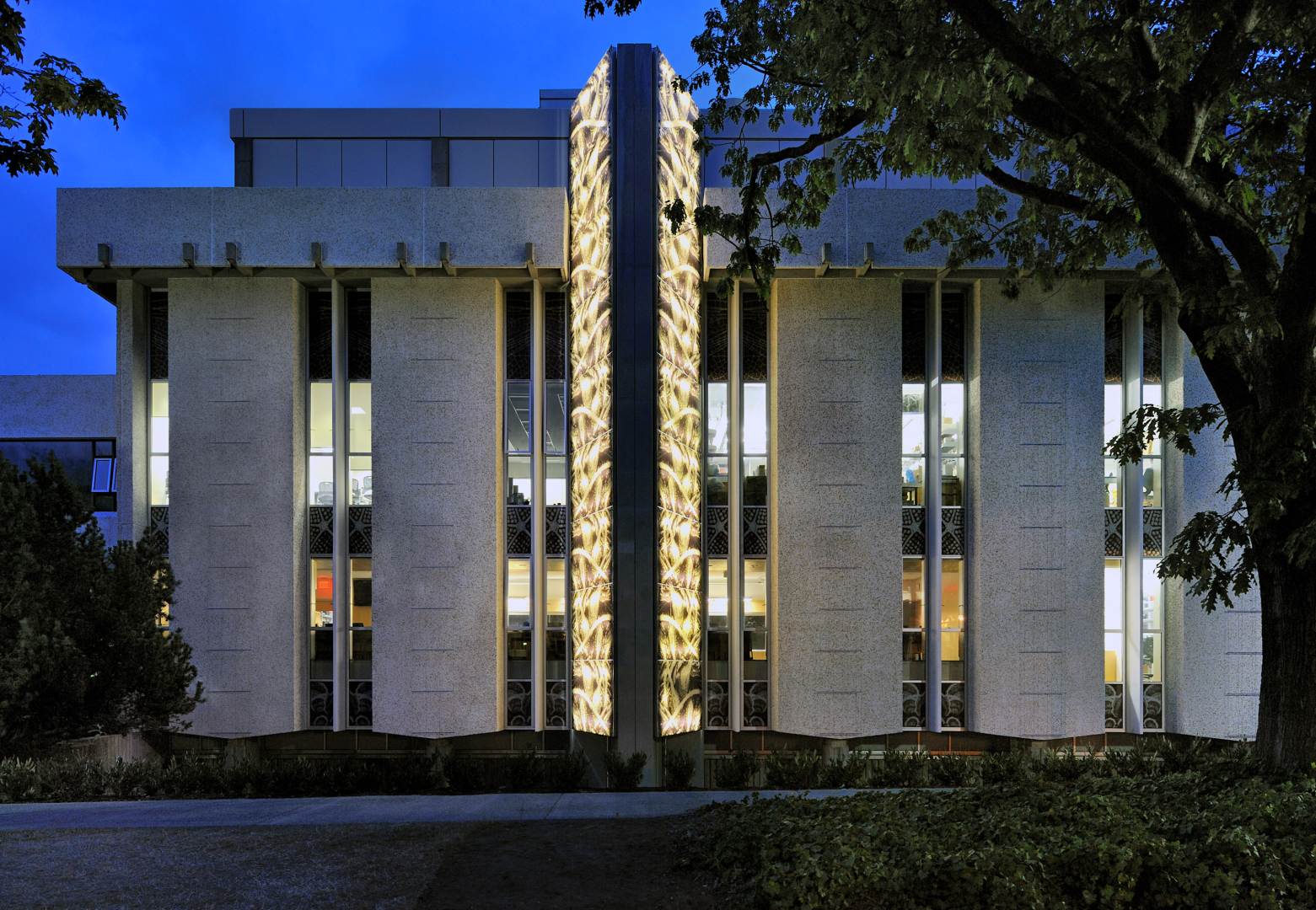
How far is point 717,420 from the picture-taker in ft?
58.3

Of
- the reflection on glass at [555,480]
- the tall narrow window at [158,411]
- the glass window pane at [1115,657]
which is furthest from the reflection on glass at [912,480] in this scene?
the tall narrow window at [158,411]

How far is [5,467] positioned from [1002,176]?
12.9 metres

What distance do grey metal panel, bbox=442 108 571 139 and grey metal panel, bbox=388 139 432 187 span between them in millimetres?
670

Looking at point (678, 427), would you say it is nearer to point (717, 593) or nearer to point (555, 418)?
point (555, 418)

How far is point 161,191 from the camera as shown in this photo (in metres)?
16.8

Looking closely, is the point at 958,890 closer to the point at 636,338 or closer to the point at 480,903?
the point at 480,903

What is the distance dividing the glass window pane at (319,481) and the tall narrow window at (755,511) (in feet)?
26.8

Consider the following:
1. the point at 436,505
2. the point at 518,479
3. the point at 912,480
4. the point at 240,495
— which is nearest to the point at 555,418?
the point at 518,479

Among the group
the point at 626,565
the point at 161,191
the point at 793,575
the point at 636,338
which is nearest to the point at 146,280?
the point at 161,191

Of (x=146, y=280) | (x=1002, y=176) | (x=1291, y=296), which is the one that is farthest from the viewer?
(x=146, y=280)

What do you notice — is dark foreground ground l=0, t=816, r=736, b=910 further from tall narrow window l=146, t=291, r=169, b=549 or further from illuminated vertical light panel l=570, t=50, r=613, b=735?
tall narrow window l=146, t=291, r=169, b=549

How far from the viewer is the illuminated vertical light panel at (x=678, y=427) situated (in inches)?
593

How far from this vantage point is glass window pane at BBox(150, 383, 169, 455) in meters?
17.9

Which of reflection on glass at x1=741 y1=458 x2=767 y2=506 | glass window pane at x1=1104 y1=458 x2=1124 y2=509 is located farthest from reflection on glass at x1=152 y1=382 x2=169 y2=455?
glass window pane at x1=1104 y1=458 x2=1124 y2=509
